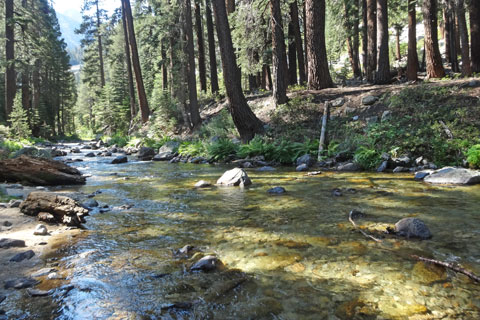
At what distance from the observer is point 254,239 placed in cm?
408

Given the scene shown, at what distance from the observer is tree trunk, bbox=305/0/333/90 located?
540 inches

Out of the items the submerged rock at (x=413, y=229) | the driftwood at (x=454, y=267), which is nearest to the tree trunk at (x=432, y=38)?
the submerged rock at (x=413, y=229)

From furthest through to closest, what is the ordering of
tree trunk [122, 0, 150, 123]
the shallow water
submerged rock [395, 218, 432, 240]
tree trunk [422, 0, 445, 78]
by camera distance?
tree trunk [122, 0, 150, 123], tree trunk [422, 0, 445, 78], submerged rock [395, 218, 432, 240], the shallow water

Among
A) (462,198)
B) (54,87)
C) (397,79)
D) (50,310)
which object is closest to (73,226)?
(50,310)

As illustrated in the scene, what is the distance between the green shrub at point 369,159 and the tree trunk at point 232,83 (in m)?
4.65

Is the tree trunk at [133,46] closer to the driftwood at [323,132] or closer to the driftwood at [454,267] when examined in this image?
the driftwood at [323,132]

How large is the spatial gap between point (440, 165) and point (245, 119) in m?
6.93

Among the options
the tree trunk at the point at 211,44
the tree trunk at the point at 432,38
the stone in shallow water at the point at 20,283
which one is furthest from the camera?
the tree trunk at the point at 211,44

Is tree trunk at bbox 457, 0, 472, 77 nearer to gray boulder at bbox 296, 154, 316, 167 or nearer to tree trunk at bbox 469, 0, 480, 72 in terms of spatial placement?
tree trunk at bbox 469, 0, 480, 72

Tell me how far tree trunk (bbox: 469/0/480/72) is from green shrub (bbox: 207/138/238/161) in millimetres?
10190

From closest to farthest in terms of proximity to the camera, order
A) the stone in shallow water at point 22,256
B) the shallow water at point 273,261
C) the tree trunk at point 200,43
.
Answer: the shallow water at point 273,261 → the stone in shallow water at point 22,256 → the tree trunk at point 200,43

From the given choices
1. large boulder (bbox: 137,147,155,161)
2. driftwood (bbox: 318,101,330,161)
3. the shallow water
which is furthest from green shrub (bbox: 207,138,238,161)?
the shallow water

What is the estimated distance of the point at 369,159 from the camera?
912 centimetres

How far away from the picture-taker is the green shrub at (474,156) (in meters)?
7.67
